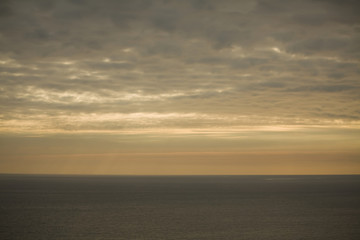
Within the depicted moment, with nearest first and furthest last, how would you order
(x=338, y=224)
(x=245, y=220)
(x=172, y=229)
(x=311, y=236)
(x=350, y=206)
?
1. (x=311, y=236)
2. (x=172, y=229)
3. (x=338, y=224)
4. (x=245, y=220)
5. (x=350, y=206)

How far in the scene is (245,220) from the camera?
8575cm

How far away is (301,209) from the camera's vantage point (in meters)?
108

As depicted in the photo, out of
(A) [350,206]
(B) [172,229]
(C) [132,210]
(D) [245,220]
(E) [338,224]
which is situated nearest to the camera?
(B) [172,229]

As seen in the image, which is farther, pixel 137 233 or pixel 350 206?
pixel 350 206

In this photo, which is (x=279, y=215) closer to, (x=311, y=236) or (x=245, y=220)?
(x=245, y=220)

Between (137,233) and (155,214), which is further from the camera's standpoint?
(155,214)

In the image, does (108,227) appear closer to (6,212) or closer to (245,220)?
(245,220)

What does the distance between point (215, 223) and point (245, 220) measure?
Result: 365 inches

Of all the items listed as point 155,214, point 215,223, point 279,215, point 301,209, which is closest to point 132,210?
point 155,214

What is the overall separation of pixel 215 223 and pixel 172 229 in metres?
12.0

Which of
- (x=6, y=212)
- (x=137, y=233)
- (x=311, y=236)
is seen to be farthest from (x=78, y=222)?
(x=311, y=236)

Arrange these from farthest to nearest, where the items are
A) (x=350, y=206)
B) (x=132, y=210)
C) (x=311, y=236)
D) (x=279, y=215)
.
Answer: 1. (x=350, y=206)
2. (x=132, y=210)
3. (x=279, y=215)
4. (x=311, y=236)

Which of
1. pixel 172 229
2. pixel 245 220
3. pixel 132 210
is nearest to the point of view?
pixel 172 229

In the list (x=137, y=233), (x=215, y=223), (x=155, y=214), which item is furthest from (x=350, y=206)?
(x=137, y=233)
